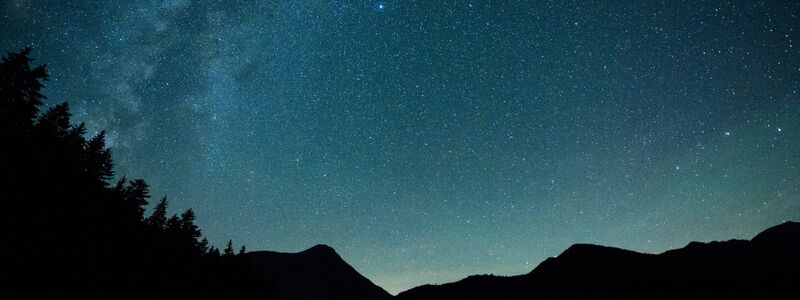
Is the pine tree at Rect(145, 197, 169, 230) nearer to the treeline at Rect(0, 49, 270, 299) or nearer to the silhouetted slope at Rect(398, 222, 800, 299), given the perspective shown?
the treeline at Rect(0, 49, 270, 299)

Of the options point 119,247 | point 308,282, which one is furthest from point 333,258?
point 119,247

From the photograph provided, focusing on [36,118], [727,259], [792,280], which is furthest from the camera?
[727,259]

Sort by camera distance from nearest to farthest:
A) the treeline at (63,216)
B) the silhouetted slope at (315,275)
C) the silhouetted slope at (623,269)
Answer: the treeline at (63,216), the silhouetted slope at (623,269), the silhouetted slope at (315,275)

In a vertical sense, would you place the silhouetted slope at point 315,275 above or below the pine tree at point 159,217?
above

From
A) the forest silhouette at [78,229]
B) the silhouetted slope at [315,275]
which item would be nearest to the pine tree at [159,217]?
the forest silhouette at [78,229]

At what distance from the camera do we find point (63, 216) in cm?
1499

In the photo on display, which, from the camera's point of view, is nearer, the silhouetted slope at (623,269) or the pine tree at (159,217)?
the pine tree at (159,217)

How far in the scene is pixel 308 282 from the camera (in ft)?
435

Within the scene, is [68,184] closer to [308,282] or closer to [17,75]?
[17,75]

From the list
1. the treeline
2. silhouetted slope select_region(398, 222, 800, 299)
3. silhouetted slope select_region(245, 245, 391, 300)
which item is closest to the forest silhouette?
the treeline

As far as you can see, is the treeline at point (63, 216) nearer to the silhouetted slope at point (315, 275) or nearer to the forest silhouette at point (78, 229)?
the forest silhouette at point (78, 229)

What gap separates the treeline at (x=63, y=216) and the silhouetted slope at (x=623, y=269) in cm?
9336

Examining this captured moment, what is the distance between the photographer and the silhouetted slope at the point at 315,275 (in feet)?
422

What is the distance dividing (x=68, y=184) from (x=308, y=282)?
416ft
